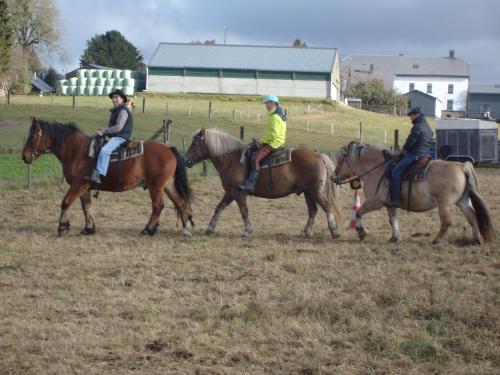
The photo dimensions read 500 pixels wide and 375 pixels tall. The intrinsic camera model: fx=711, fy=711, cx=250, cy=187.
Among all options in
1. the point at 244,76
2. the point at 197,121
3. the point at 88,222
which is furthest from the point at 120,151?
the point at 244,76

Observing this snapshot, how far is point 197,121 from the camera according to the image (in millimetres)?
44531

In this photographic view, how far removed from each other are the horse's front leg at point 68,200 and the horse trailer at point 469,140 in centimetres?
Result: 2300

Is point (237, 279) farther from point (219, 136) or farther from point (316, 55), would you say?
point (316, 55)

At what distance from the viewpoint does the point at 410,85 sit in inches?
4454

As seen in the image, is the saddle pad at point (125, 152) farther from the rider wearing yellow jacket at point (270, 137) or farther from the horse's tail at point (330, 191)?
the horse's tail at point (330, 191)

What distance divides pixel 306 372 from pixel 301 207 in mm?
11329

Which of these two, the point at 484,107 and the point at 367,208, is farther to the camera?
the point at 484,107

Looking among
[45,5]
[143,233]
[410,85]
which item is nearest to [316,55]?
[45,5]

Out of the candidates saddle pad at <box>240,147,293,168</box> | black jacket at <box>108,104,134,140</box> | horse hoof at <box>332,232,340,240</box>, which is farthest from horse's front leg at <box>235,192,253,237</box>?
black jacket at <box>108,104,134,140</box>

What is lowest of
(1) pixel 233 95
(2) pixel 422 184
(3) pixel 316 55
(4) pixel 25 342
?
(4) pixel 25 342

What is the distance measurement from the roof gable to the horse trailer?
37.8 meters

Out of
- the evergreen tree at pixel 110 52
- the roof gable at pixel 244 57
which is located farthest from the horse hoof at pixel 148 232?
the evergreen tree at pixel 110 52

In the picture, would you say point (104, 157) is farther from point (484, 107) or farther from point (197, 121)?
point (484, 107)

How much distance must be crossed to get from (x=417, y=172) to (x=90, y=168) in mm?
5361
